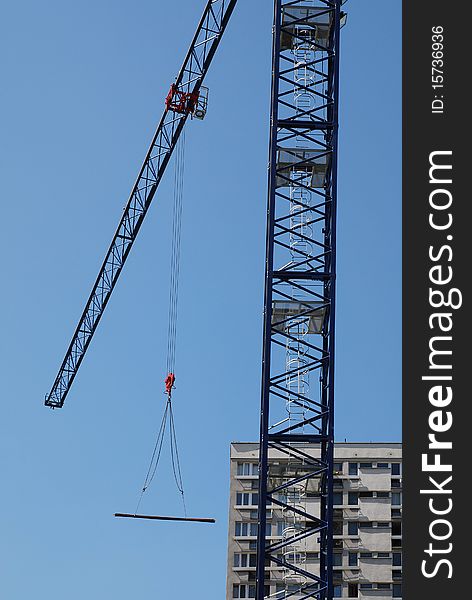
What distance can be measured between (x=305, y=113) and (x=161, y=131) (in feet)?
70.2

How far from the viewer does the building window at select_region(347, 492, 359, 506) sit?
8850cm

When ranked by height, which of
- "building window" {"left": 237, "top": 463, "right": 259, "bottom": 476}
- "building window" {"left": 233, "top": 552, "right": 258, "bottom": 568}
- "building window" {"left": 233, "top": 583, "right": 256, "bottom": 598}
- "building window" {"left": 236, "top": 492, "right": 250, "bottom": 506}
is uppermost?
"building window" {"left": 237, "top": 463, "right": 259, "bottom": 476}

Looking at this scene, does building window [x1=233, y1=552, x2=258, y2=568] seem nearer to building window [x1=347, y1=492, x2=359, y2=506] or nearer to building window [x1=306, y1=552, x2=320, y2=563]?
building window [x1=306, y1=552, x2=320, y2=563]

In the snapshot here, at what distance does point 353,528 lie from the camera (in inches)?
3482

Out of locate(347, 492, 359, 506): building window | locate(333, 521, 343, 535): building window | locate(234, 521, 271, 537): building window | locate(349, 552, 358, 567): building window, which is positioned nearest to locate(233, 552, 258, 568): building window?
locate(234, 521, 271, 537): building window

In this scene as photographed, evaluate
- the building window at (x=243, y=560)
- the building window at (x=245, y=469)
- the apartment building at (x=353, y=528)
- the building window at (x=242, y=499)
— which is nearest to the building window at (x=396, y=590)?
the apartment building at (x=353, y=528)

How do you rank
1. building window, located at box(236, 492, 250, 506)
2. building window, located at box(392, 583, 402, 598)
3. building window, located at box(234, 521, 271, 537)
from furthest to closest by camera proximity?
building window, located at box(236, 492, 250, 506), building window, located at box(234, 521, 271, 537), building window, located at box(392, 583, 402, 598)

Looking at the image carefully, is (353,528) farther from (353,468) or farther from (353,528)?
(353,468)

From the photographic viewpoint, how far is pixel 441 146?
798 inches

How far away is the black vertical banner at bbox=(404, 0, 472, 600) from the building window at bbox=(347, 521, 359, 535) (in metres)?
70.1

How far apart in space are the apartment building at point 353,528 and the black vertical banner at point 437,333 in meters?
68.3

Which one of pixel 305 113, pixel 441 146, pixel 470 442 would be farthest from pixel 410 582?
pixel 305 113

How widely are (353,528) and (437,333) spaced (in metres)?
71.4

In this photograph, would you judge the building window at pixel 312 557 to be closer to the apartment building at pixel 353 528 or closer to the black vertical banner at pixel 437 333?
the apartment building at pixel 353 528
